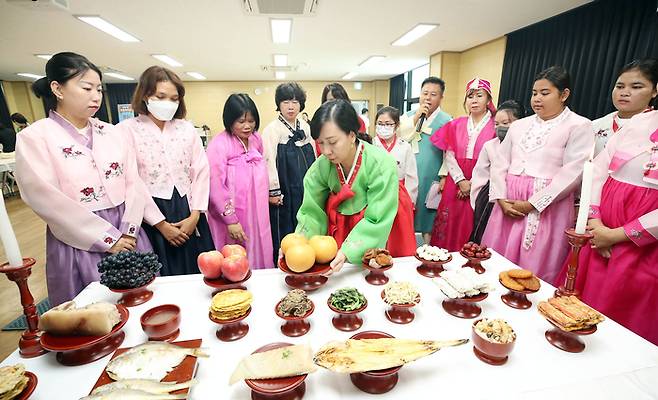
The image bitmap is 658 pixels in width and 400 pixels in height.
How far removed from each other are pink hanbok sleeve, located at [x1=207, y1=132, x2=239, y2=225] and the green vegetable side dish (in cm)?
149

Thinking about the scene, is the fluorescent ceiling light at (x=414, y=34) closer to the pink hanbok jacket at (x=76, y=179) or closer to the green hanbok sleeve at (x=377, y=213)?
the green hanbok sleeve at (x=377, y=213)

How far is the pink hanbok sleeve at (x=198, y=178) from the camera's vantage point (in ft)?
6.52

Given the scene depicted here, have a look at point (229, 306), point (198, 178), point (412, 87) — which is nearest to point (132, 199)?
point (198, 178)

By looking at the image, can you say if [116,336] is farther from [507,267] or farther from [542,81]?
[542,81]

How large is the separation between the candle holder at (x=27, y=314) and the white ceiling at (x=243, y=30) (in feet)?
13.7

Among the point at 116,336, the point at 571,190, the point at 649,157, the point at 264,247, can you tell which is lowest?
the point at 264,247

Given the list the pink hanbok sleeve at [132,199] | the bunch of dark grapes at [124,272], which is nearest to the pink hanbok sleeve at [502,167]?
the bunch of dark grapes at [124,272]

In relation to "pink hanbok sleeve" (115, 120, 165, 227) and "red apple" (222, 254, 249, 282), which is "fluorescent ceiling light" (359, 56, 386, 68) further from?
"red apple" (222, 254, 249, 282)

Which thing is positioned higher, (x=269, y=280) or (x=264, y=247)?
(x=269, y=280)

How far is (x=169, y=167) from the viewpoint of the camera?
1863 millimetres

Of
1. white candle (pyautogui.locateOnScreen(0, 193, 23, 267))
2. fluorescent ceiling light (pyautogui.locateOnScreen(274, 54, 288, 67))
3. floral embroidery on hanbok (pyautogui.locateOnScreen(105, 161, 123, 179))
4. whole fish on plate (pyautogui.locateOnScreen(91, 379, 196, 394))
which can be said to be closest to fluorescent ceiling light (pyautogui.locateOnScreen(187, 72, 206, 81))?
fluorescent ceiling light (pyautogui.locateOnScreen(274, 54, 288, 67))

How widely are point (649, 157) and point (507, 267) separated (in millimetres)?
878

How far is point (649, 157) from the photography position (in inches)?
56.7

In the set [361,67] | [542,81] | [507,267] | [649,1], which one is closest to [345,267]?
[507,267]
